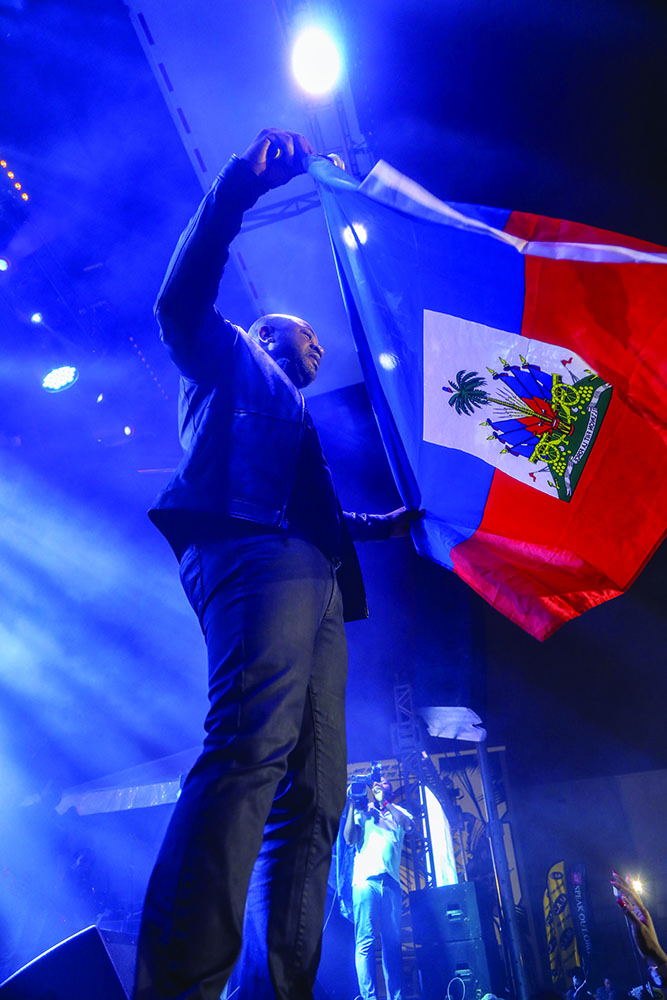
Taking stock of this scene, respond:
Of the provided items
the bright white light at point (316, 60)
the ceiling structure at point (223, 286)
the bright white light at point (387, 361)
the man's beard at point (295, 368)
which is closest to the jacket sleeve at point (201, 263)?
the man's beard at point (295, 368)

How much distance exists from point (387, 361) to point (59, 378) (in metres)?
4.74

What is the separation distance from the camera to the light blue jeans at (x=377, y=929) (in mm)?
4120

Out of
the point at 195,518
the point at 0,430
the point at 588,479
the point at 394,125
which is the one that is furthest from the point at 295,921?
the point at 0,430

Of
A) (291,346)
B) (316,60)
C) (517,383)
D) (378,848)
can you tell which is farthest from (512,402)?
(378,848)

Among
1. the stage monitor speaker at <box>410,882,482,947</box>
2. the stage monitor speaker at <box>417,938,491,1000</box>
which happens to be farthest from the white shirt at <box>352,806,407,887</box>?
the stage monitor speaker at <box>417,938,491,1000</box>

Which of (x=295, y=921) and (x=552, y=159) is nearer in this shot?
(x=295, y=921)

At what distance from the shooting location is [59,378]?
5.75 metres

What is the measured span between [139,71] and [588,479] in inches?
181

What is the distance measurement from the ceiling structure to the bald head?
2.07 meters

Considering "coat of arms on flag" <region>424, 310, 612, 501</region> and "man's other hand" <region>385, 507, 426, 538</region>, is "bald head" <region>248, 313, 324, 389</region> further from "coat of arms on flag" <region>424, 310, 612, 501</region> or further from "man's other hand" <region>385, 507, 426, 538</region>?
"man's other hand" <region>385, 507, 426, 538</region>

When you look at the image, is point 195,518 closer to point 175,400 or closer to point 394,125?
point 394,125

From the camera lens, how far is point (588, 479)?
1.89 metres

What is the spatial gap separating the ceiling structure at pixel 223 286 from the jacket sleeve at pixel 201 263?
92.3 inches

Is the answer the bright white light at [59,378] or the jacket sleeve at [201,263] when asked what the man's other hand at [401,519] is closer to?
the jacket sleeve at [201,263]
